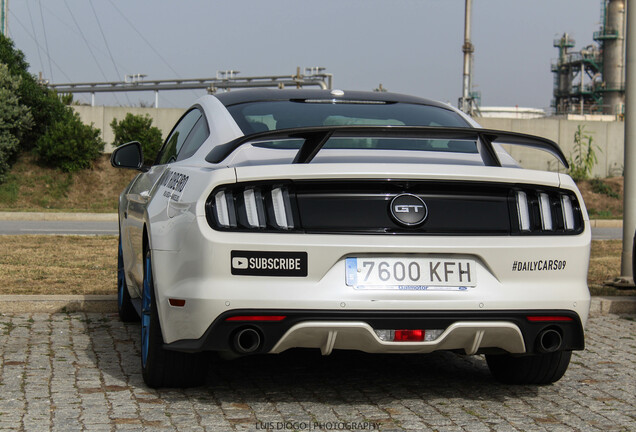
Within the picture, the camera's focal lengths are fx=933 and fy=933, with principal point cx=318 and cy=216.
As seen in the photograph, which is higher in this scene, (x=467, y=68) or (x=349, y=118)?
(x=467, y=68)

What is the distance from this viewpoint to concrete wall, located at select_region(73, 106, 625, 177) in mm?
32219

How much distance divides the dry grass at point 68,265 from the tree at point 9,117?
1381cm

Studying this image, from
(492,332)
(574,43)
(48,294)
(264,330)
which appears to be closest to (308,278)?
(264,330)

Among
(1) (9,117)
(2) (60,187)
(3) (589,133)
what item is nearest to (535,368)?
(2) (60,187)

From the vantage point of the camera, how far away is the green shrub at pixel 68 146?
91.0 feet

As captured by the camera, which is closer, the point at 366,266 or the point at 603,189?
the point at 366,266

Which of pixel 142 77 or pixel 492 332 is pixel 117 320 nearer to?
pixel 492 332

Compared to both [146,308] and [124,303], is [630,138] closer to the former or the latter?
[124,303]

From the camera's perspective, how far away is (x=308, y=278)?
4074 mm

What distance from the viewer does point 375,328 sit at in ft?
13.5

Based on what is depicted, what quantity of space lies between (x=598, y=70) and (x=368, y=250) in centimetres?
8366

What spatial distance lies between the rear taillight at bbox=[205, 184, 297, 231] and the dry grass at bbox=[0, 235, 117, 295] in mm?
4318

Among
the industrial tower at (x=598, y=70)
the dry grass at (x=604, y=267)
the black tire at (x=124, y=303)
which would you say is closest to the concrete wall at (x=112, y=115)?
the dry grass at (x=604, y=267)

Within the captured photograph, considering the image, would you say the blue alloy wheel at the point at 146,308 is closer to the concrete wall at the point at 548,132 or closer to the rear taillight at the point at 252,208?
the rear taillight at the point at 252,208
